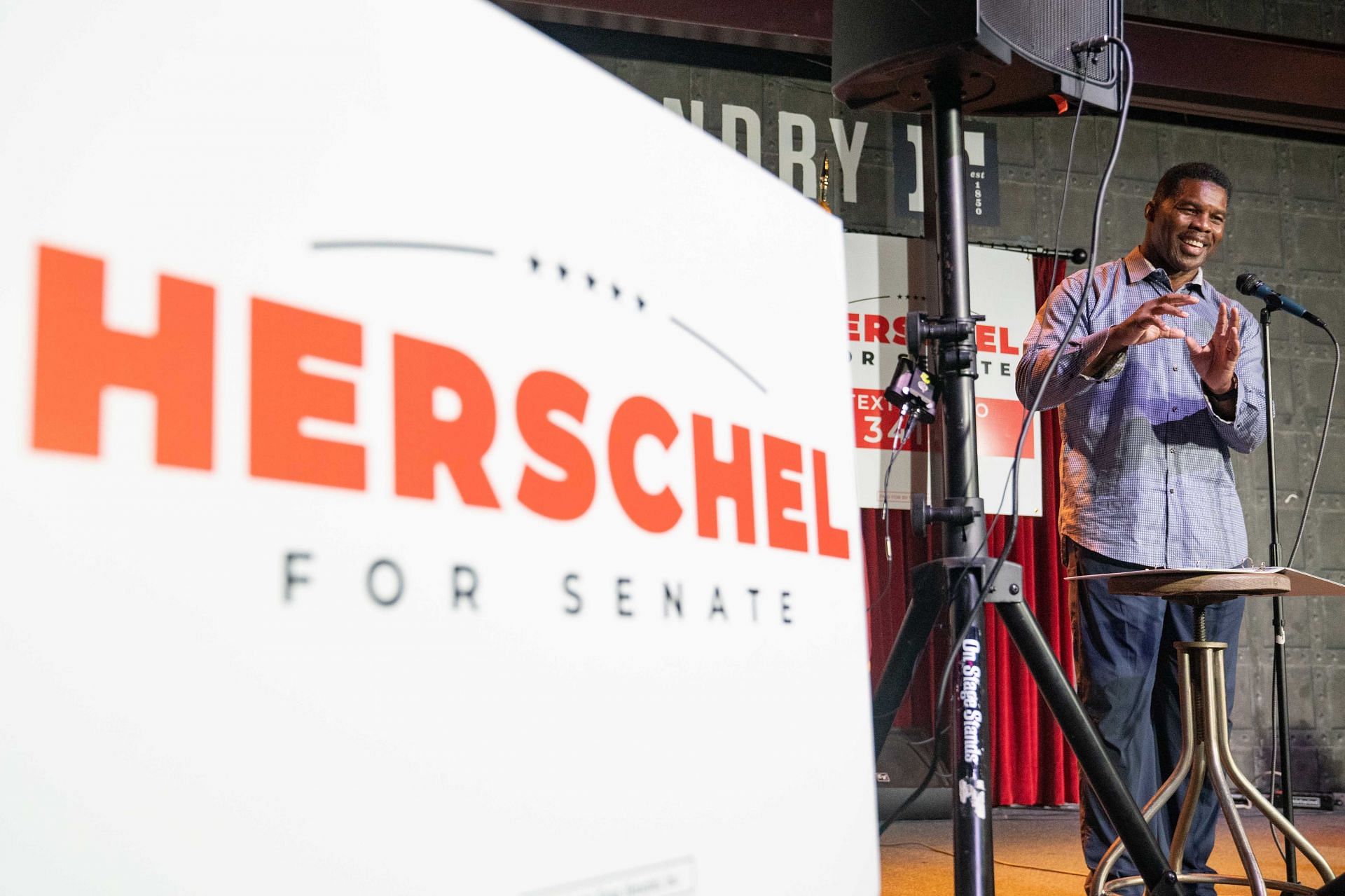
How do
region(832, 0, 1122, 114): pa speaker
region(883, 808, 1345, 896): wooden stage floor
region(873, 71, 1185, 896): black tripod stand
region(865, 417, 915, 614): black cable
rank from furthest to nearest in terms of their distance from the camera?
1. region(883, 808, 1345, 896): wooden stage floor
2. region(865, 417, 915, 614): black cable
3. region(832, 0, 1122, 114): pa speaker
4. region(873, 71, 1185, 896): black tripod stand

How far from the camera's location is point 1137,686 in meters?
2.03

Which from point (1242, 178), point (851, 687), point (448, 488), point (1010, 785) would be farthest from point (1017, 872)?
point (1242, 178)

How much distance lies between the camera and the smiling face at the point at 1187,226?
219 cm

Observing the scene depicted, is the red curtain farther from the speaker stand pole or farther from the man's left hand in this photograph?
the speaker stand pole

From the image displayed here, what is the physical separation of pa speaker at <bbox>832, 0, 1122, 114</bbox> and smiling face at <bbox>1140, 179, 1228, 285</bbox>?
2.33ft

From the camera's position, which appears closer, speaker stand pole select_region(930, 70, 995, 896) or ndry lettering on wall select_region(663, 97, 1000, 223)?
speaker stand pole select_region(930, 70, 995, 896)

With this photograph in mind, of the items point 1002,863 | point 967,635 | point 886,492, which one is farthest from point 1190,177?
point 1002,863

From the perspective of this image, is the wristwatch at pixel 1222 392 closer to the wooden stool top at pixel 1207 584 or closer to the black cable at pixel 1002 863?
the wooden stool top at pixel 1207 584

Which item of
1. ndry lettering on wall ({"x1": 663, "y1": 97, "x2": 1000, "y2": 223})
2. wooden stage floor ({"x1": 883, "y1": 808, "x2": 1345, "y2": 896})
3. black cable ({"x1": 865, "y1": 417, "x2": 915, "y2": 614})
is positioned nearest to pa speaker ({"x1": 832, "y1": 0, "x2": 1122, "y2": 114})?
black cable ({"x1": 865, "y1": 417, "x2": 915, "y2": 614})

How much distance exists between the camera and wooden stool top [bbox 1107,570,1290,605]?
5.50 ft

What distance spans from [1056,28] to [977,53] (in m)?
0.16

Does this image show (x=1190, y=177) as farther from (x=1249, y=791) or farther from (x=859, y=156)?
(x=859, y=156)

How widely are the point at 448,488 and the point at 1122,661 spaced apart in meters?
1.80

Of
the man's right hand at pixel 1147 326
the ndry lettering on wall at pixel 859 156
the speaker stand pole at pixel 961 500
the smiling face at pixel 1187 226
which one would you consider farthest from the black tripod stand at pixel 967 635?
the ndry lettering on wall at pixel 859 156
